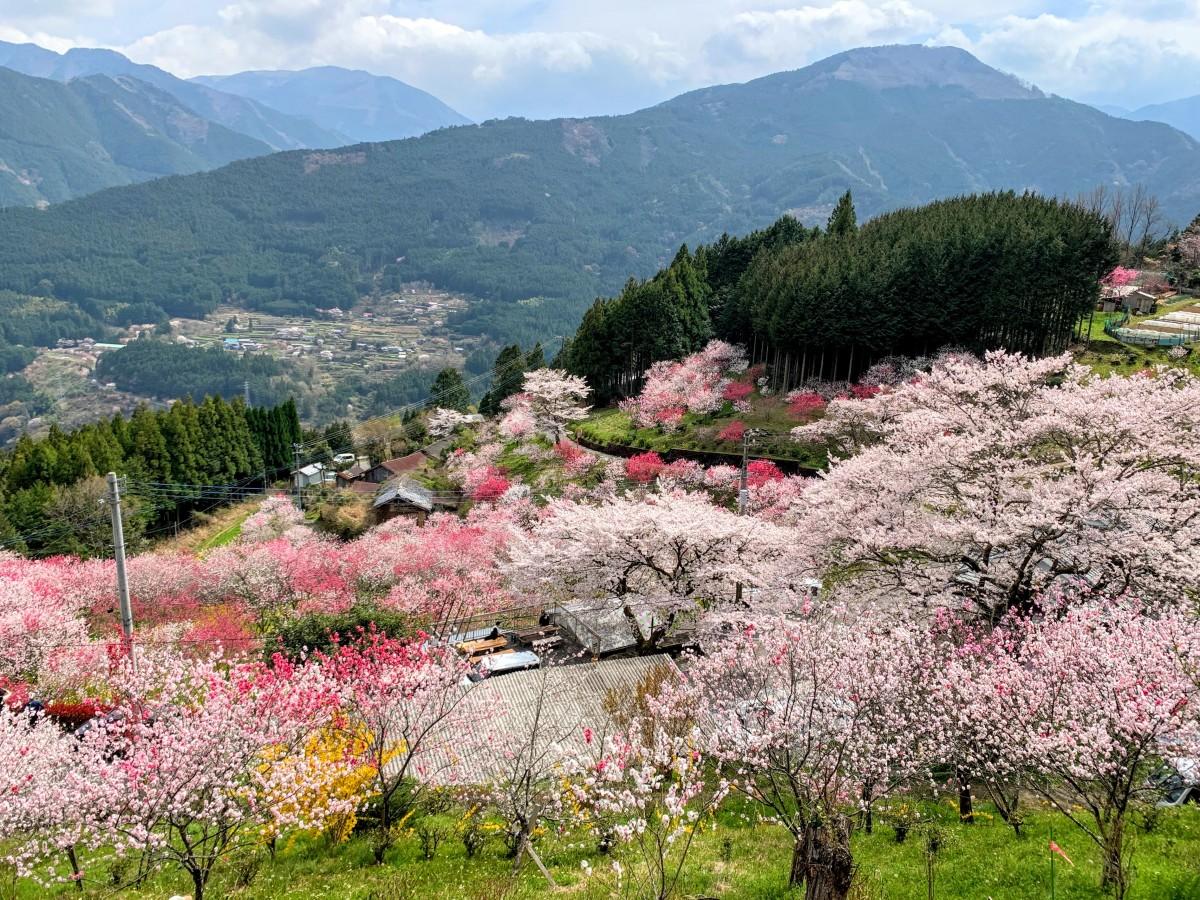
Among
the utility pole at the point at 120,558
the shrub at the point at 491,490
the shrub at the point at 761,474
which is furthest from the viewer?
the shrub at the point at 491,490

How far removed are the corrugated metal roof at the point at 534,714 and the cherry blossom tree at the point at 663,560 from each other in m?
2.42

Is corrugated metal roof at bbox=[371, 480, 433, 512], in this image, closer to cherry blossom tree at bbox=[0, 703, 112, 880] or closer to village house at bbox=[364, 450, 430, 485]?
village house at bbox=[364, 450, 430, 485]

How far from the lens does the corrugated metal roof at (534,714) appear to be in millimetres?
14664

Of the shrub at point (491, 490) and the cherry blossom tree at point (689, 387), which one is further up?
the cherry blossom tree at point (689, 387)

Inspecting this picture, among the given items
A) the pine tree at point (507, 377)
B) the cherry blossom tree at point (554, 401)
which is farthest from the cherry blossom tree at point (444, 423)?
the cherry blossom tree at point (554, 401)

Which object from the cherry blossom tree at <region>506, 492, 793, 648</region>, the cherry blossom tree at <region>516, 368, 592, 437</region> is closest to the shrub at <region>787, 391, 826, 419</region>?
the cherry blossom tree at <region>516, 368, 592, 437</region>

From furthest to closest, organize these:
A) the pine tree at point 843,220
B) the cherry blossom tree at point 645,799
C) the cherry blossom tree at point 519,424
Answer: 1. the pine tree at point 843,220
2. the cherry blossom tree at point 519,424
3. the cherry blossom tree at point 645,799

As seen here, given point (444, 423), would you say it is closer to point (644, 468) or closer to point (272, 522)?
point (272, 522)

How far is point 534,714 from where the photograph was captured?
17.7 m

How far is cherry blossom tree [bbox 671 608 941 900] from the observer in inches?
396

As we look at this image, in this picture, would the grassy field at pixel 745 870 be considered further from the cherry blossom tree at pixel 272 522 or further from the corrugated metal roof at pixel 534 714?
the cherry blossom tree at pixel 272 522

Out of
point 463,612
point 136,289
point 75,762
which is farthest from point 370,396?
point 75,762

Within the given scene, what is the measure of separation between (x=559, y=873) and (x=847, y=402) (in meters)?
27.5

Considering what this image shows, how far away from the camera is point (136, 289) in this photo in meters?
195
